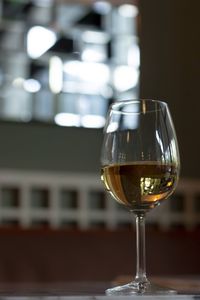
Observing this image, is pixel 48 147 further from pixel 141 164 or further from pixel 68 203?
pixel 141 164

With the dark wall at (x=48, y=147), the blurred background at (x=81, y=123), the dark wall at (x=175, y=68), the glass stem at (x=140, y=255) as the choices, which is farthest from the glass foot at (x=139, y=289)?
the dark wall at (x=175, y=68)

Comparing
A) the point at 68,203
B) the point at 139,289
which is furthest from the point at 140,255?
the point at 68,203

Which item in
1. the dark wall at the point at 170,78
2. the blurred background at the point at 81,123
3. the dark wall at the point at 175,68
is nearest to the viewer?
the blurred background at the point at 81,123

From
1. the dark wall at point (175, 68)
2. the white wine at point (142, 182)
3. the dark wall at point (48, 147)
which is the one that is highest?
the dark wall at point (175, 68)

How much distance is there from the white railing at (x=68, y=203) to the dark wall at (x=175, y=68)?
17cm

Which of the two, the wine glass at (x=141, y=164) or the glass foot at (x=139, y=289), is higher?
the wine glass at (x=141, y=164)

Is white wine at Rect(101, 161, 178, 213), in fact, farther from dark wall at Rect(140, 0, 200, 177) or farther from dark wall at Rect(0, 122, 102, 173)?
dark wall at Rect(140, 0, 200, 177)

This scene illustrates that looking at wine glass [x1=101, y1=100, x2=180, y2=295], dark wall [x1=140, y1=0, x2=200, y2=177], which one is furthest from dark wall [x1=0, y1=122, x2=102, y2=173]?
wine glass [x1=101, y1=100, x2=180, y2=295]

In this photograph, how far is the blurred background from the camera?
2.25 meters

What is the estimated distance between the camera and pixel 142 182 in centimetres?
71

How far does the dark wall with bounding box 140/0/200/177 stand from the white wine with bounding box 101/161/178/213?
1823mm

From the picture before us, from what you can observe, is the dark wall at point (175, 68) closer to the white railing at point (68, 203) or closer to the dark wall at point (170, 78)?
the dark wall at point (170, 78)

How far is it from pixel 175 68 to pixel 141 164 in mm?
1924

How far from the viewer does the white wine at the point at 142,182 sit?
712mm
